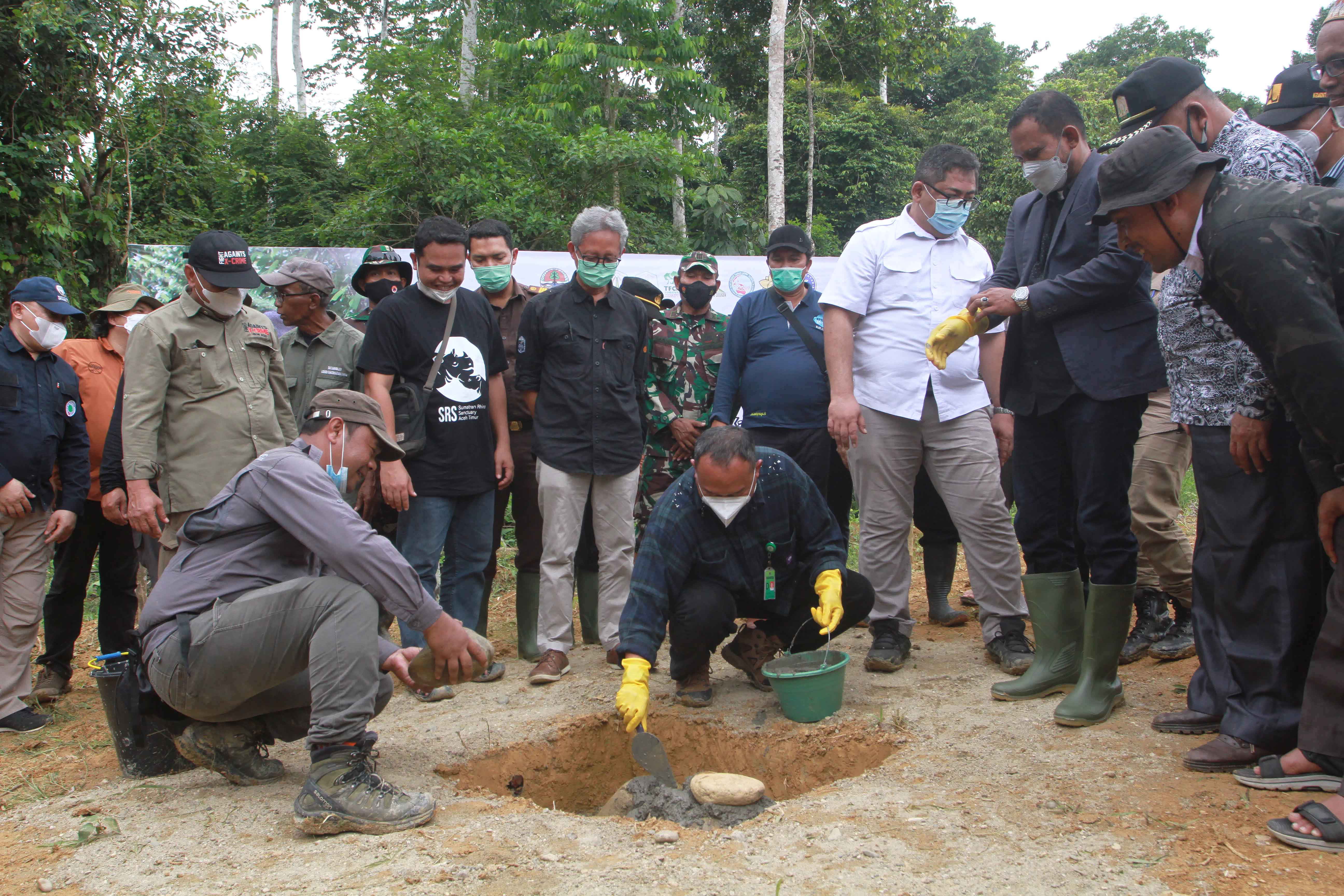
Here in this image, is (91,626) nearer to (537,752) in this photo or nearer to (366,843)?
(537,752)

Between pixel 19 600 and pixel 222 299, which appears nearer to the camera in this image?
pixel 222 299

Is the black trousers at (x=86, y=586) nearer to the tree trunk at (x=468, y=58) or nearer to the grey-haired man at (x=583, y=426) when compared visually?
the grey-haired man at (x=583, y=426)

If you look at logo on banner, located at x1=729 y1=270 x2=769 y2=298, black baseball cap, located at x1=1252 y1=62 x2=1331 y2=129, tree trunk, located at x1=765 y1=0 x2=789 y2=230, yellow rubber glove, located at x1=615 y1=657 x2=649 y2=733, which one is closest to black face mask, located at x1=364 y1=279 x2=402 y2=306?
yellow rubber glove, located at x1=615 y1=657 x2=649 y2=733

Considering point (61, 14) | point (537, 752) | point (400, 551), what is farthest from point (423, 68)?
point (537, 752)

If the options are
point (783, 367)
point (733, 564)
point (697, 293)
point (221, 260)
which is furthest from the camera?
point (697, 293)

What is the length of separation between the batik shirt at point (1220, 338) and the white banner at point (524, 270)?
3661 millimetres

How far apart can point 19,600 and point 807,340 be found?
383 centimetres

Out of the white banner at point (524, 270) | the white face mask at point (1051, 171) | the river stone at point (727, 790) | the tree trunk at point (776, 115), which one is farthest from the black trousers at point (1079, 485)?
the tree trunk at point (776, 115)

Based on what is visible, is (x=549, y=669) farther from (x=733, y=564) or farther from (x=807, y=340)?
(x=807, y=340)

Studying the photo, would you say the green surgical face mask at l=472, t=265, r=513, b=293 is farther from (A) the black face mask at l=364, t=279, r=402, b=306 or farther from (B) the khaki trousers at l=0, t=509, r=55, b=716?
(B) the khaki trousers at l=0, t=509, r=55, b=716

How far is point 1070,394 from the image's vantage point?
3.57 m

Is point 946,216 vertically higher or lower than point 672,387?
higher

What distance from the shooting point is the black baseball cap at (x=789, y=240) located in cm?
504

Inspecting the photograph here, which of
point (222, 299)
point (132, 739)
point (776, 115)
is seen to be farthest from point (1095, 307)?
point (776, 115)
